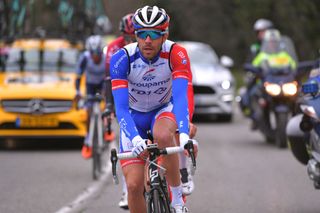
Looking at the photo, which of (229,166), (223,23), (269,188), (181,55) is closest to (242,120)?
(229,166)

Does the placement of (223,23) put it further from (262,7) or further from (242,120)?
(242,120)

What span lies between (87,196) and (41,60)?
7.59m

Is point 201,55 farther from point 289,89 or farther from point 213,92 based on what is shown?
point 289,89

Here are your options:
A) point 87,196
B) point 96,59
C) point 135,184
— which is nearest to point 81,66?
point 96,59

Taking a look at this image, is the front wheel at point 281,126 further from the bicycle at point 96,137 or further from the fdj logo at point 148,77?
the fdj logo at point 148,77

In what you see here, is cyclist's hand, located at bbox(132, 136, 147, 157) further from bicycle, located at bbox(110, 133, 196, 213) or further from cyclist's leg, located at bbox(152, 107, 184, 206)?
cyclist's leg, located at bbox(152, 107, 184, 206)

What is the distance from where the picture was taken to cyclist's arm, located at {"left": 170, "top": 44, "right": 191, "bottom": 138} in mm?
8422

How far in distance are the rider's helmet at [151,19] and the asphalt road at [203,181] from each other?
322 centimetres

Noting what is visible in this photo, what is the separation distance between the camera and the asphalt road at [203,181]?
11633mm

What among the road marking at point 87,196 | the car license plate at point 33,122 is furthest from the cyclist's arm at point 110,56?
the car license plate at point 33,122

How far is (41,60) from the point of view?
1978 cm

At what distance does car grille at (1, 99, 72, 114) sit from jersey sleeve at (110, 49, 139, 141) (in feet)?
30.3

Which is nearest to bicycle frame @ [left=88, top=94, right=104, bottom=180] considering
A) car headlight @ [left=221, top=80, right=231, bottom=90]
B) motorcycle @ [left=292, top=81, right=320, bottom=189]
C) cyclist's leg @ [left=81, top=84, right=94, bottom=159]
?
cyclist's leg @ [left=81, top=84, right=94, bottom=159]

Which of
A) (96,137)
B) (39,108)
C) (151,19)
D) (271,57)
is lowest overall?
(96,137)
